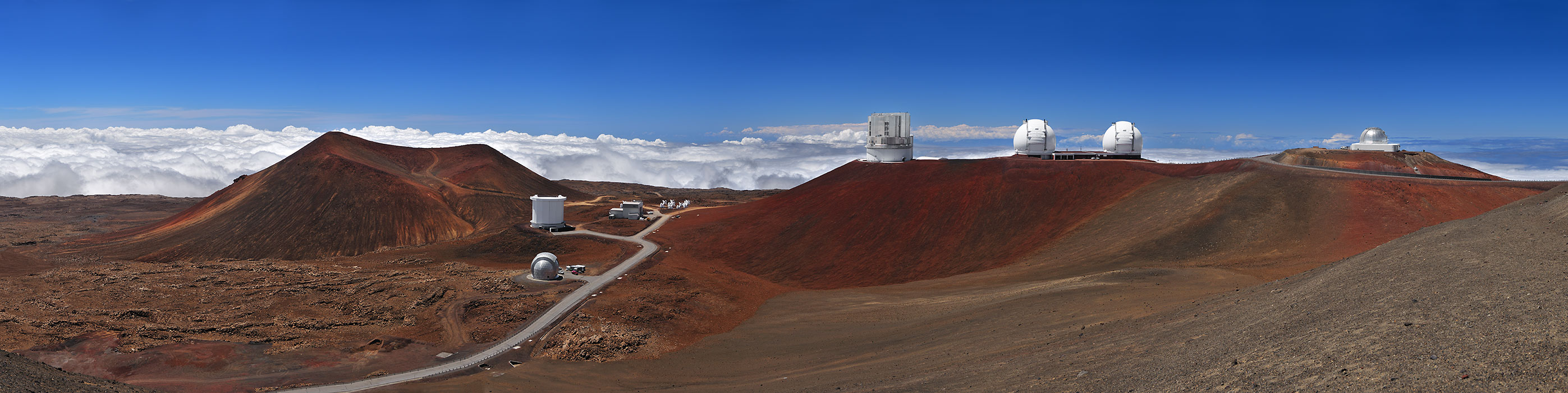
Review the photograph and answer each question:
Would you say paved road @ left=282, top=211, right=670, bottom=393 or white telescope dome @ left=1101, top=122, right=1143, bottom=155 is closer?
paved road @ left=282, top=211, right=670, bottom=393

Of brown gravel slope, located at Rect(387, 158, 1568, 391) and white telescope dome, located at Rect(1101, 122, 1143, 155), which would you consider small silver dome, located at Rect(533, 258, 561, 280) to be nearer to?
brown gravel slope, located at Rect(387, 158, 1568, 391)

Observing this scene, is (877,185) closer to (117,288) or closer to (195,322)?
(195,322)

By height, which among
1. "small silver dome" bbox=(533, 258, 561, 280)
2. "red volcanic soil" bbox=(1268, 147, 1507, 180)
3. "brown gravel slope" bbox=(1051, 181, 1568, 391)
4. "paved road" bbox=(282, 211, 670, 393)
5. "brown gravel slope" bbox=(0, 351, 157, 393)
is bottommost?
"paved road" bbox=(282, 211, 670, 393)

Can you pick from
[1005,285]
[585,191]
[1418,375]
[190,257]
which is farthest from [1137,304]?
[585,191]

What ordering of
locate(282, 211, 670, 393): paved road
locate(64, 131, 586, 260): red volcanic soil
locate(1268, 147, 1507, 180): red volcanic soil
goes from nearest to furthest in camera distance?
locate(282, 211, 670, 393): paved road
locate(1268, 147, 1507, 180): red volcanic soil
locate(64, 131, 586, 260): red volcanic soil

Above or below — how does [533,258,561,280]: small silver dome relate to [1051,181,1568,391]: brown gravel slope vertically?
below

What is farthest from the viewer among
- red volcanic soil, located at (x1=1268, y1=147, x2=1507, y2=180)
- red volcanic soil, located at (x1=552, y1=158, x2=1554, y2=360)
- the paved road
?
red volcanic soil, located at (x1=1268, y1=147, x2=1507, y2=180)

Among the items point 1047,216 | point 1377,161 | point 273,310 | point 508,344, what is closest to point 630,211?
point 273,310

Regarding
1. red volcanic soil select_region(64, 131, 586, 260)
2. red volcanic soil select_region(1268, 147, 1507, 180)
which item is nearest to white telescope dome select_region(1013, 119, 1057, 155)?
red volcanic soil select_region(1268, 147, 1507, 180)
